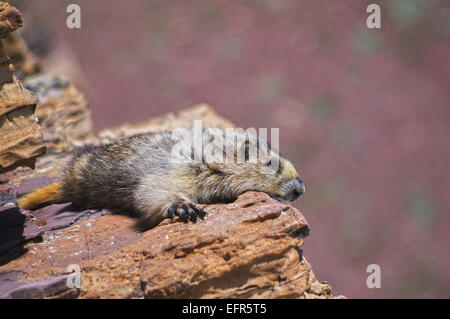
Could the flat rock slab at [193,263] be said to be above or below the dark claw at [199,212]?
below

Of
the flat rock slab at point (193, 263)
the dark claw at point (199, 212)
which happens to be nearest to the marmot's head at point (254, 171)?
the flat rock slab at point (193, 263)

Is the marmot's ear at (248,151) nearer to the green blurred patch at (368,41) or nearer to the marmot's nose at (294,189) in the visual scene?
the marmot's nose at (294,189)

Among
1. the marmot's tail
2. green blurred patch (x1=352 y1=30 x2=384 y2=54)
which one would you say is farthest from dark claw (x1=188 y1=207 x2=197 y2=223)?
green blurred patch (x1=352 y1=30 x2=384 y2=54)

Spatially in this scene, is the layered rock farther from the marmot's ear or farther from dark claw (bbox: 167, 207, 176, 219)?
the marmot's ear

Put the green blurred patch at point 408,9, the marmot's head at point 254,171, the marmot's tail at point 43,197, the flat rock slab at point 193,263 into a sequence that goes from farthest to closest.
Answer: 1. the green blurred patch at point 408,9
2. the marmot's tail at point 43,197
3. the marmot's head at point 254,171
4. the flat rock slab at point 193,263

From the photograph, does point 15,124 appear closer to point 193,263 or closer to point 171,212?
point 171,212
